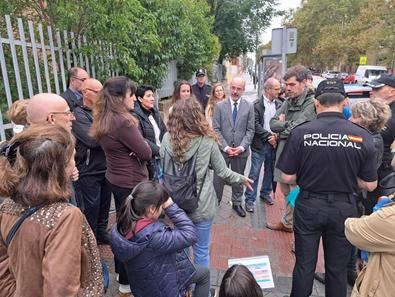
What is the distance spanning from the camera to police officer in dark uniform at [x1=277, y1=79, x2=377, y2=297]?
2.33m

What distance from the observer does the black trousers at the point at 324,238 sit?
7.93ft

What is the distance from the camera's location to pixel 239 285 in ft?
5.82

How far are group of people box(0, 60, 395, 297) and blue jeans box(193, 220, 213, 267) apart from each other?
12mm

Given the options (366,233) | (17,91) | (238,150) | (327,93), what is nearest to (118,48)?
(17,91)

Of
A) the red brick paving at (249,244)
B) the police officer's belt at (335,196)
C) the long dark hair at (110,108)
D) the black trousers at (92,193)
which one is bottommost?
the red brick paving at (249,244)

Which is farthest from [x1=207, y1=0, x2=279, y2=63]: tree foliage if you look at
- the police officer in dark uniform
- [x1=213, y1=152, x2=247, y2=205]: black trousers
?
the police officer in dark uniform

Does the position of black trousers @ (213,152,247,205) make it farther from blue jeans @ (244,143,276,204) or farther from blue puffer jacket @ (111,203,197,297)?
blue puffer jacket @ (111,203,197,297)

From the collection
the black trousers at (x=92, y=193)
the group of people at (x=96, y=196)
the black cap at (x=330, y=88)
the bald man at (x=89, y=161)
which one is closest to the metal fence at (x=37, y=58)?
the group of people at (x=96, y=196)

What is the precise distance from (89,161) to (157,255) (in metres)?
1.67

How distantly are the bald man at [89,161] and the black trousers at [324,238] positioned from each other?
1.94m

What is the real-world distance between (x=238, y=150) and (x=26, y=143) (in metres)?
3.23

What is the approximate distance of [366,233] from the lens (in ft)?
5.84

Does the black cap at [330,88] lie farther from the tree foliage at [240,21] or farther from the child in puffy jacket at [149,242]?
the tree foliage at [240,21]

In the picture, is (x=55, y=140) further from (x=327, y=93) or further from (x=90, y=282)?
(x=327, y=93)
